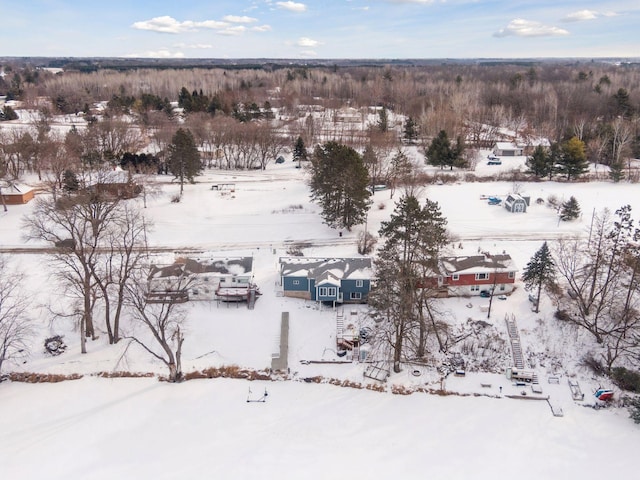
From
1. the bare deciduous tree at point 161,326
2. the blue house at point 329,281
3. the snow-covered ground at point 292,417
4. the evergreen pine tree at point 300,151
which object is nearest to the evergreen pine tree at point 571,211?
the snow-covered ground at point 292,417

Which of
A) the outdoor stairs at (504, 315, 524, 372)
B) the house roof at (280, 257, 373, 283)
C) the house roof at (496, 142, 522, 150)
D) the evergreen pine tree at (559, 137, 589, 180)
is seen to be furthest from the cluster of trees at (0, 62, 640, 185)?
the outdoor stairs at (504, 315, 524, 372)

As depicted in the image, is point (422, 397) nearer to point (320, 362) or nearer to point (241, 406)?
point (320, 362)

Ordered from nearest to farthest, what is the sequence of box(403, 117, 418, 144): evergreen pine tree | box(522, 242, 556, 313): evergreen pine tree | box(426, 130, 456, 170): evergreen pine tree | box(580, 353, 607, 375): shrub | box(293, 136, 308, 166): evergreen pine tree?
box(580, 353, 607, 375): shrub → box(522, 242, 556, 313): evergreen pine tree → box(426, 130, 456, 170): evergreen pine tree → box(293, 136, 308, 166): evergreen pine tree → box(403, 117, 418, 144): evergreen pine tree

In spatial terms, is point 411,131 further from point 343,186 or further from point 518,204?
point 343,186

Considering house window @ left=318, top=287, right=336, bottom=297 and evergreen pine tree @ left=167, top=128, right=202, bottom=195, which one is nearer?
house window @ left=318, top=287, right=336, bottom=297

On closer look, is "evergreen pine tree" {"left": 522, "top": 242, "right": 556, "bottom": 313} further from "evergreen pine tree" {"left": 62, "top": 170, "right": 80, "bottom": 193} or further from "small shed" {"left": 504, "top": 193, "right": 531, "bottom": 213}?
"evergreen pine tree" {"left": 62, "top": 170, "right": 80, "bottom": 193}
